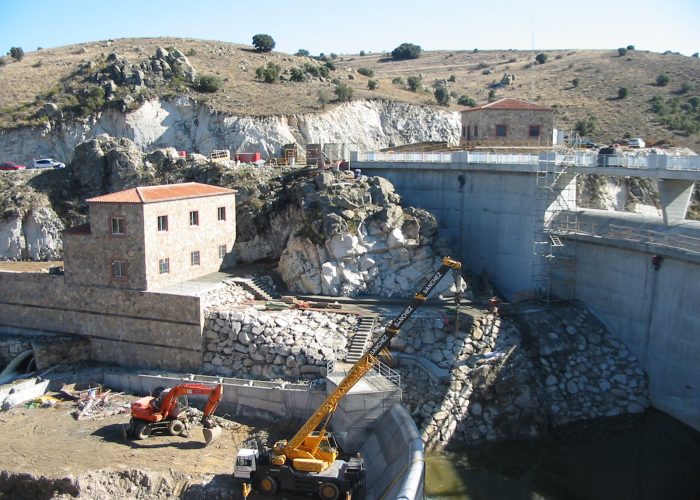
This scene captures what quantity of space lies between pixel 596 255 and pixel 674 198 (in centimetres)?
401

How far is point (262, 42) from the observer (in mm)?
71938

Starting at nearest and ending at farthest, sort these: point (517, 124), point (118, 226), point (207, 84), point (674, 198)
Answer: point (674, 198) → point (118, 226) → point (517, 124) → point (207, 84)

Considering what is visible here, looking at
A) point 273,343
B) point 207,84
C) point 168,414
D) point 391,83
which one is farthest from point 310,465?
point 391,83

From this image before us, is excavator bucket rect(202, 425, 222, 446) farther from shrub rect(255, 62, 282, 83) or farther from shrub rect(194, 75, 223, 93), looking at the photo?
shrub rect(255, 62, 282, 83)

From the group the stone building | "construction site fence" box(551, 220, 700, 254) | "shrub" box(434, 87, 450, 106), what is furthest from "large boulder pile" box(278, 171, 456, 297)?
"shrub" box(434, 87, 450, 106)

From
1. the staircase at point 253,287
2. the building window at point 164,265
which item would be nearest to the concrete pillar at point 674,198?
the staircase at point 253,287

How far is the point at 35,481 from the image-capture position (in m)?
21.8

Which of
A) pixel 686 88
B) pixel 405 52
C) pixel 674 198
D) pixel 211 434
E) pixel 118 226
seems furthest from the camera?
pixel 405 52

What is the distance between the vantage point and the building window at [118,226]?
2938 centimetres

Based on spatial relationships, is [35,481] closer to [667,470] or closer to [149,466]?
[149,466]

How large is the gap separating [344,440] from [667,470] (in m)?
11.0

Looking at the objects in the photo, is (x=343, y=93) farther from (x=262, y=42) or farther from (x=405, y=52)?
(x=405, y=52)

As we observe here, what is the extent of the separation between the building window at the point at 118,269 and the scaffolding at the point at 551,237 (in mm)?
17946

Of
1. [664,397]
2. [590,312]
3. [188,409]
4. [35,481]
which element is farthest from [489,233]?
[35,481]
